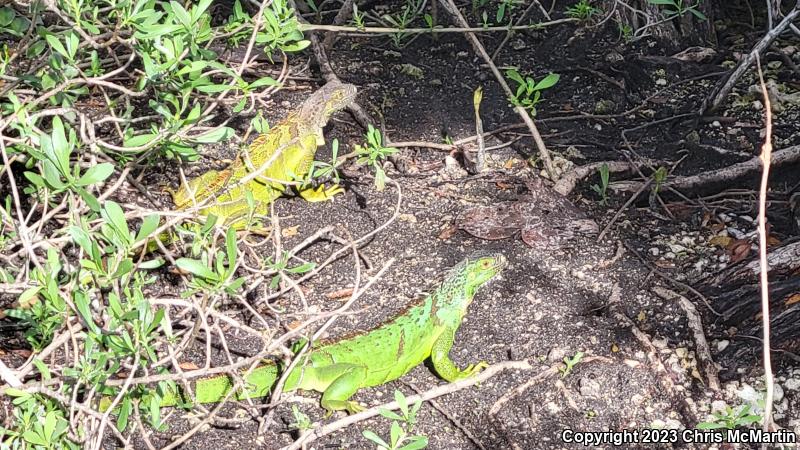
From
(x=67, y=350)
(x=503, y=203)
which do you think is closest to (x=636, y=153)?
(x=503, y=203)

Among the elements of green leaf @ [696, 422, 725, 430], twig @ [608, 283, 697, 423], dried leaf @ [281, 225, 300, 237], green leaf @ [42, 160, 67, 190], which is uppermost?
green leaf @ [42, 160, 67, 190]

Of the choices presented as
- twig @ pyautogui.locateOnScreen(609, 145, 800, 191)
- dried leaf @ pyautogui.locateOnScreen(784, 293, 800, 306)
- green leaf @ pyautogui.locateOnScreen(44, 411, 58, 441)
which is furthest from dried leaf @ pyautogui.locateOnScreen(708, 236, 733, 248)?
green leaf @ pyautogui.locateOnScreen(44, 411, 58, 441)

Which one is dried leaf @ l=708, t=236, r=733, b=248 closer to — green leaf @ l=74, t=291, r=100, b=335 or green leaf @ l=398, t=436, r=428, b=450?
green leaf @ l=398, t=436, r=428, b=450

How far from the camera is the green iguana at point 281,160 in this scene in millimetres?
4758

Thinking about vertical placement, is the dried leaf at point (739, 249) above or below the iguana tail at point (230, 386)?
below

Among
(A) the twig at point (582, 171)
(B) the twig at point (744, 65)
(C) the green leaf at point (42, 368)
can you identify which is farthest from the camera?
(A) the twig at point (582, 171)

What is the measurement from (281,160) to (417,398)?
2.03 meters

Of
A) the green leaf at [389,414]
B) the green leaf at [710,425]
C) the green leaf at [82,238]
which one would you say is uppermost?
the green leaf at [82,238]

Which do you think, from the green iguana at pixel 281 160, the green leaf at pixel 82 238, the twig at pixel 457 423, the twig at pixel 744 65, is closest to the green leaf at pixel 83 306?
the green leaf at pixel 82 238

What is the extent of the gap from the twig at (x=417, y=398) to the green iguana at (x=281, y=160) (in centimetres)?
145

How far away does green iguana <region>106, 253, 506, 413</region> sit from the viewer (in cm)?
373

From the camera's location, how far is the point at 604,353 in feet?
12.9

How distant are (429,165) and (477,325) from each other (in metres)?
1.29

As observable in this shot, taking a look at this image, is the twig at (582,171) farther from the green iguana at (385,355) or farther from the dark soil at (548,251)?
the green iguana at (385,355)
